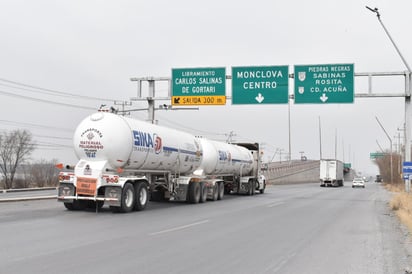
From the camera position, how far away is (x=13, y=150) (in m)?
69.5

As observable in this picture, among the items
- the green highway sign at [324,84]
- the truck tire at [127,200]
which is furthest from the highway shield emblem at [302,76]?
the truck tire at [127,200]

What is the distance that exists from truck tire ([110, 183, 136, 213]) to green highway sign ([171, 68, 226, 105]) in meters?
10.8

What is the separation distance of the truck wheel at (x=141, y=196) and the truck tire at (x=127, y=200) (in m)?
0.19

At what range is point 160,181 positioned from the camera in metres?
23.3

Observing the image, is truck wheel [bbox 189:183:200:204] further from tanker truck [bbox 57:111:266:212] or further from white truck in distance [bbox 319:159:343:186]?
white truck in distance [bbox 319:159:343:186]

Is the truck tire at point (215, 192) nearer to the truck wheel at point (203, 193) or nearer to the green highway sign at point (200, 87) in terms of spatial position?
the truck wheel at point (203, 193)

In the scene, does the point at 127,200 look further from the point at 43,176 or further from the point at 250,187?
the point at 43,176

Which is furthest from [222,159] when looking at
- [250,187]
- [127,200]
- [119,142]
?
[119,142]

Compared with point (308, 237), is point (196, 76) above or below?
above

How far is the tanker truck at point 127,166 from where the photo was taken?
1788cm

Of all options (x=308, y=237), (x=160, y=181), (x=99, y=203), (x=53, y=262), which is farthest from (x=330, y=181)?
(x=53, y=262)

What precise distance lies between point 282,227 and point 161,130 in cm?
875

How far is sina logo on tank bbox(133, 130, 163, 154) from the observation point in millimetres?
19141

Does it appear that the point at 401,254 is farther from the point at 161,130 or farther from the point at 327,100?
the point at 327,100
